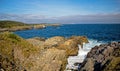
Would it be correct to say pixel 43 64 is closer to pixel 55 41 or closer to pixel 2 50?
pixel 2 50

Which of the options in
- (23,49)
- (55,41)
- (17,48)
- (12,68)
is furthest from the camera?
(55,41)

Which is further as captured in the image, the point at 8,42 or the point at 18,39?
the point at 18,39

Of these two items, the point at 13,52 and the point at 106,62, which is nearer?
the point at 106,62

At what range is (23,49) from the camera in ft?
59.8

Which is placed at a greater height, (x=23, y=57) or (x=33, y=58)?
(x=23, y=57)

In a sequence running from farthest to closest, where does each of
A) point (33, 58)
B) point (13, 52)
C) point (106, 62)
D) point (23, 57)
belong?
point (33, 58) < point (13, 52) < point (23, 57) < point (106, 62)

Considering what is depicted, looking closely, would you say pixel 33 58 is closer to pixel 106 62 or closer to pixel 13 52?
pixel 13 52

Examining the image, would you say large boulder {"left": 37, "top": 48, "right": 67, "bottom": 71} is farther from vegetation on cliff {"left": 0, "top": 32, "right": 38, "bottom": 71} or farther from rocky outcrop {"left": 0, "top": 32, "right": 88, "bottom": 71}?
vegetation on cliff {"left": 0, "top": 32, "right": 38, "bottom": 71}

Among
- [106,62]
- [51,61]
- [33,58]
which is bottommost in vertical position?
[51,61]

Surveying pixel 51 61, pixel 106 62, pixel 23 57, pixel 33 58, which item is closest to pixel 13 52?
pixel 23 57

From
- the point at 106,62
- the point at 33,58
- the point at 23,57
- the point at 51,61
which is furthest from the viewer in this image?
the point at 51,61

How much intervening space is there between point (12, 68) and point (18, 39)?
412 cm

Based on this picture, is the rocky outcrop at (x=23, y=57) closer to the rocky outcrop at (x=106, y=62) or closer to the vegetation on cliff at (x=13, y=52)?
the vegetation on cliff at (x=13, y=52)

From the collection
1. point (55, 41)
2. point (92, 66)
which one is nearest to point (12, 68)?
point (92, 66)
